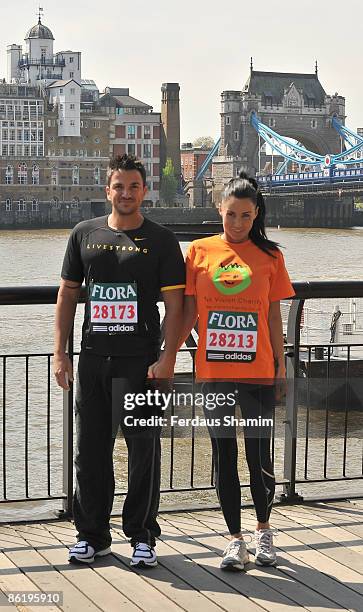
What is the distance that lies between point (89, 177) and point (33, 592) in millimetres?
80334

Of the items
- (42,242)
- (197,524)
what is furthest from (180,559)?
(42,242)

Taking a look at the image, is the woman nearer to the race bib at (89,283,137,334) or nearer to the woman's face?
the woman's face

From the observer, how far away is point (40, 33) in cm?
9075

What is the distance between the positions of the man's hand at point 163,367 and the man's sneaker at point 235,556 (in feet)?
1.66

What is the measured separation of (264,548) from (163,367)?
1.94 feet

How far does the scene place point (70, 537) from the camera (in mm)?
3238

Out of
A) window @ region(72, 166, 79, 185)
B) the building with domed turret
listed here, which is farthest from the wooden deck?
window @ region(72, 166, 79, 185)

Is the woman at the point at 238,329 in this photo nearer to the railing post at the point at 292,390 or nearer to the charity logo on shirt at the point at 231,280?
the charity logo on shirt at the point at 231,280

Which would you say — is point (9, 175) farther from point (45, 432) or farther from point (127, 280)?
point (127, 280)

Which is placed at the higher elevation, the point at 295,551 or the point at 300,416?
the point at 295,551

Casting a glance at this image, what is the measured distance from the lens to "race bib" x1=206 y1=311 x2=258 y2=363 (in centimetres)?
296

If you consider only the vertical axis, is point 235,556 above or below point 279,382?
below

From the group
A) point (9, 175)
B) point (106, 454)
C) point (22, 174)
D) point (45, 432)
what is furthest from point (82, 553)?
point (22, 174)

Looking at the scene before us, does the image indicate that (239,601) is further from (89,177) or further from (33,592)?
(89,177)
